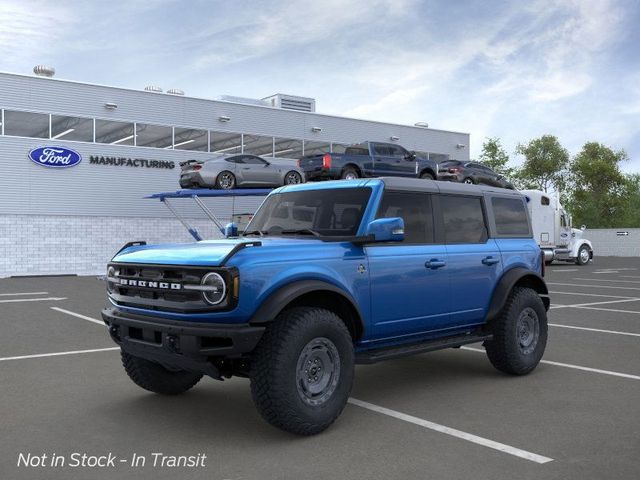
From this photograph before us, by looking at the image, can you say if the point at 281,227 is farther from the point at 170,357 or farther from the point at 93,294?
the point at 93,294

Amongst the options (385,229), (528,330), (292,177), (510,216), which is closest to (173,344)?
(385,229)

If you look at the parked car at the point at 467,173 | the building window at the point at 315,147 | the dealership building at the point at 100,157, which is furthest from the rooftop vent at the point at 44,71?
the parked car at the point at 467,173

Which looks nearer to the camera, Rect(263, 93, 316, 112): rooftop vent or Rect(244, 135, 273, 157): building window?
Rect(244, 135, 273, 157): building window

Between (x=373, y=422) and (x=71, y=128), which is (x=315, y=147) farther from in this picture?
(x=373, y=422)

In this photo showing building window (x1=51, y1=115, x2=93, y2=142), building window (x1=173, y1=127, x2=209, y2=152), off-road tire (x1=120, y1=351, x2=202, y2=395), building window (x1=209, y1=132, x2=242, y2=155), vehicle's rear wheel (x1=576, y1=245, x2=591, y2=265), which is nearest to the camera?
off-road tire (x1=120, y1=351, x2=202, y2=395)

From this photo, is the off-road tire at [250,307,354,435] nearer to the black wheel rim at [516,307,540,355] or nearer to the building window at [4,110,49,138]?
the black wheel rim at [516,307,540,355]

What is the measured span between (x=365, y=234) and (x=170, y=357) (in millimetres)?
1909

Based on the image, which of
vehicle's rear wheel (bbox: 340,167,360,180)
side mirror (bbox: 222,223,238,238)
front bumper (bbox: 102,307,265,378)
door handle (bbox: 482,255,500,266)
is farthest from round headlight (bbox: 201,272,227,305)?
vehicle's rear wheel (bbox: 340,167,360,180)

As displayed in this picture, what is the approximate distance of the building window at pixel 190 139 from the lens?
30.2 metres

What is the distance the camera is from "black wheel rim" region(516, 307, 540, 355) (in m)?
6.96

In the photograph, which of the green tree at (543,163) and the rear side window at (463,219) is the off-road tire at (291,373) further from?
the green tree at (543,163)

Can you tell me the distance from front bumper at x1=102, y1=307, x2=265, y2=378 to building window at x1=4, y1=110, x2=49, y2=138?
24380 mm

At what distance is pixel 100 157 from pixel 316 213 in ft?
79.7

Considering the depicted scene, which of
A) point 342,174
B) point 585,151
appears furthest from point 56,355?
point 585,151
